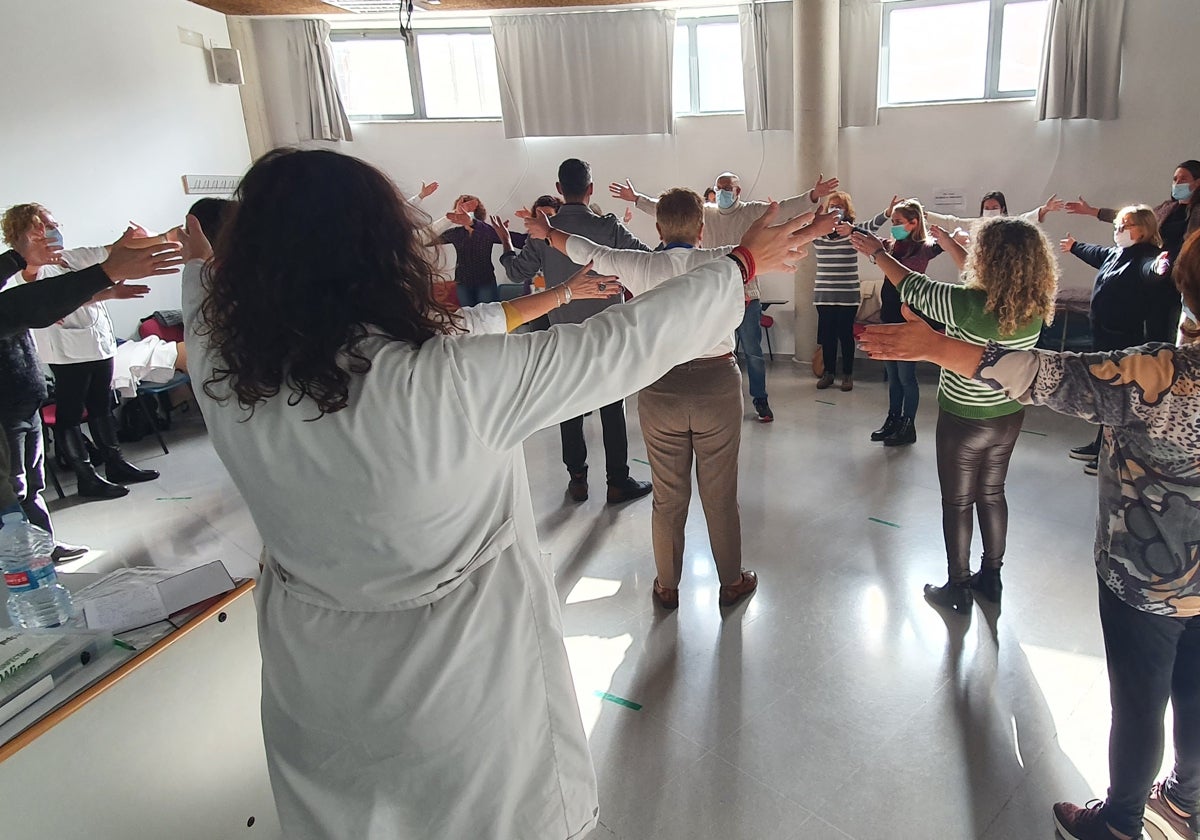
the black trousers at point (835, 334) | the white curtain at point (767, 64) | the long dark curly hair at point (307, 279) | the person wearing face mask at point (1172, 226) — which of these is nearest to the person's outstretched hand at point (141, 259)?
the long dark curly hair at point (307, 279)

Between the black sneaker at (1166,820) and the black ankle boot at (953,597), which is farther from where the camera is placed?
the black ankle boot at (953,597)

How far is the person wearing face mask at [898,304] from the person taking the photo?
13.4 feet

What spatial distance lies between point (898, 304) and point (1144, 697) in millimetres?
3031

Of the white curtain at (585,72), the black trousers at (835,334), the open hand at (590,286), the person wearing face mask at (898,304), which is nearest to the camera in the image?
the open hand at (590,286)

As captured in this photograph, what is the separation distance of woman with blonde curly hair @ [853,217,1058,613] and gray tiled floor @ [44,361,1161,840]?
208 mm

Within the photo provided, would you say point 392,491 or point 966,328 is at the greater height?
point 392,491

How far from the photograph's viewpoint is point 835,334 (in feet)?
18.8

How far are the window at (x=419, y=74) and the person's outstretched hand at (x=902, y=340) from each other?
252 inches

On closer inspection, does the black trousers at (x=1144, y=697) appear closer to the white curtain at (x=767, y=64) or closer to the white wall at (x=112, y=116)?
the white curtain at (x=767, y=64)

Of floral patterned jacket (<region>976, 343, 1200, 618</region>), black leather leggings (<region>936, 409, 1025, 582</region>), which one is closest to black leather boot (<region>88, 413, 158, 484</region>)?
black leather leggings (<region>936, 409, 1025, 582</region>)

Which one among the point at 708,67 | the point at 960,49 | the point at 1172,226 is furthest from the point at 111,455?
the point at 960,49

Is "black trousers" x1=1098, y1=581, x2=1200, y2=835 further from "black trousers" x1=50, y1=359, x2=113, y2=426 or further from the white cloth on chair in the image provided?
the white cloth on chair

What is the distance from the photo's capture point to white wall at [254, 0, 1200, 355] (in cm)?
542

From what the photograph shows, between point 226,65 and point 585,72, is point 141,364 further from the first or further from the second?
point 585,72
